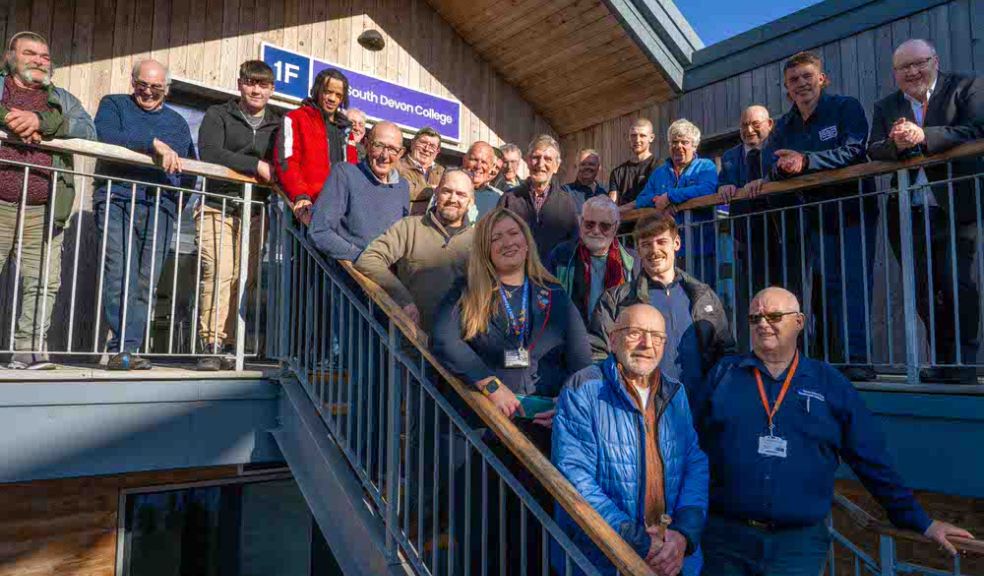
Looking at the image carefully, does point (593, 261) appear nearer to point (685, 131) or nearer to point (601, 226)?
point (601, 226)

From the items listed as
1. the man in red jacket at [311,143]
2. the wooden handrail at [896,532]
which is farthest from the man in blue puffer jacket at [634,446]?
the man in red jacket at [311,143]

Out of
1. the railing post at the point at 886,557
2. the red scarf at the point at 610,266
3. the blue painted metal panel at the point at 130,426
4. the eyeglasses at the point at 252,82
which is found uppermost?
the eyeglasses at the point at 252,82

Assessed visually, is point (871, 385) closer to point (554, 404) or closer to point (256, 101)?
point (554, 404)

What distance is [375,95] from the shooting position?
21.2ft

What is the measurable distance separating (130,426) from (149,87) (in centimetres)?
188

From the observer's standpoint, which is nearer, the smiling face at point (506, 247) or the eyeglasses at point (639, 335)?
the eyeglasses at point (639, 335)

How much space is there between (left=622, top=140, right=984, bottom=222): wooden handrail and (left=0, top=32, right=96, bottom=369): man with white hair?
2.76m

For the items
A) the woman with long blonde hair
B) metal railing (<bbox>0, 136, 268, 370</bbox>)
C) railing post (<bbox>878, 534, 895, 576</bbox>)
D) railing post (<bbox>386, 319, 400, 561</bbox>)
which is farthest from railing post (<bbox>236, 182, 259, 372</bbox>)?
railing post (<bbox>878, 534, 895, 576</bbox>)

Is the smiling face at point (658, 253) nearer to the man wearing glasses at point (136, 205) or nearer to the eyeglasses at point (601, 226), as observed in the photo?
the eyeglasses at point (601, 226)

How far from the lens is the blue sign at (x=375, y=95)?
589 centimetres

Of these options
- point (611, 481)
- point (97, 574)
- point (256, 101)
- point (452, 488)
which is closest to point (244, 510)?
point (97, 574)

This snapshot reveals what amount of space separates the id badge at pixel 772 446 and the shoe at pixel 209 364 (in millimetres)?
2679

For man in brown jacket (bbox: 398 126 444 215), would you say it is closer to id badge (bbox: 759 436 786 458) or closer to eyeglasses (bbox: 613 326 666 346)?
eyeglasses (bbox: 613 326 666 346)

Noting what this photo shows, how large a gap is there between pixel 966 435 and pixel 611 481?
1727mm
